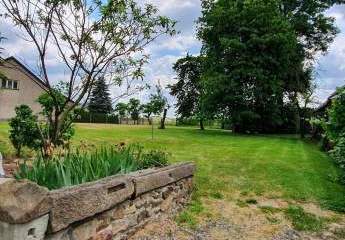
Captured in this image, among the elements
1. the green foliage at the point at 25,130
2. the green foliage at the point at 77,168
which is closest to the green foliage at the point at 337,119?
the green foliage at the point at 77,168

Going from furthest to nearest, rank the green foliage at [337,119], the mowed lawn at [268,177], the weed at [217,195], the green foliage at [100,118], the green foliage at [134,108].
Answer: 1. the green foliage at [134,108]
2. the green foliage at [100,118]
3. the green foliage at [337,119]
4. the mowed lawn at [268,177]
5. the weed at [217,195]

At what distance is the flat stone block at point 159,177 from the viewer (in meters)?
5.72

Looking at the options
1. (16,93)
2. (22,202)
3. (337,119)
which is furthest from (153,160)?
(16,93)

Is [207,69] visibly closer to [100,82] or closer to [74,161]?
[100,82]

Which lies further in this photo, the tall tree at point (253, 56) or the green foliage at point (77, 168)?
the tall tree at point (253, 56)

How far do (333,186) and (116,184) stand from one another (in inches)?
253

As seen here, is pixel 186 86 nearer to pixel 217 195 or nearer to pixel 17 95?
pixel 17 95

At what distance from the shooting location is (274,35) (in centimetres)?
2675

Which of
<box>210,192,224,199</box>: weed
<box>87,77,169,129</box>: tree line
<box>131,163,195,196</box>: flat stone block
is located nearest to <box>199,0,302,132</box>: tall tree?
<box>87,77,169,129</box>: tree line

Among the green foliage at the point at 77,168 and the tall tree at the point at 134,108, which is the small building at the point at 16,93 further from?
the green foliage at the point at 77,168

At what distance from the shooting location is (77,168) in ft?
17.6

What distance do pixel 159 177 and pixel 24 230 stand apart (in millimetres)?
3034

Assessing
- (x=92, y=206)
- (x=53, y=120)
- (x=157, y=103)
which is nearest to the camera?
(x=92, y=206)

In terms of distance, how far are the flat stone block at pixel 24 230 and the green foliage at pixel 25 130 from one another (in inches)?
267
